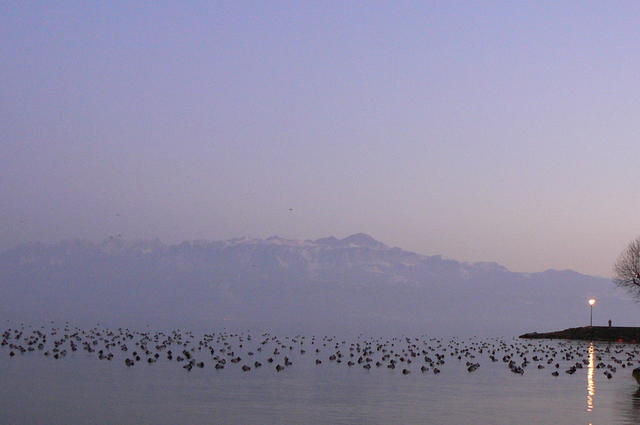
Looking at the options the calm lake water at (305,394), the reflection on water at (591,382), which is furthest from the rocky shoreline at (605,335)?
the calm lake water at (305,394)

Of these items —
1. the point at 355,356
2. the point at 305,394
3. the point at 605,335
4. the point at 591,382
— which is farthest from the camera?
the point at 605,335

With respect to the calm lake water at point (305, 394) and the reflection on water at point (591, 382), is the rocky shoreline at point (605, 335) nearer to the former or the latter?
the reflection on water at point (591, 382)

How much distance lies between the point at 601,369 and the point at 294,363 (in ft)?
72.0

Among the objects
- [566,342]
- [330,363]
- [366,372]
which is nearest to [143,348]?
[330,363]

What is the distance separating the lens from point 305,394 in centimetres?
4741

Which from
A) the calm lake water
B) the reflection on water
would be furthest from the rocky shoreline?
the calm lake water

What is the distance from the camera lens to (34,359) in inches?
2584

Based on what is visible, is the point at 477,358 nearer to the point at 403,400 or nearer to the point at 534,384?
the point at 534,384

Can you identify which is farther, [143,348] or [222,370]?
[143,348]

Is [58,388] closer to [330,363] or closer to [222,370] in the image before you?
[222,370]

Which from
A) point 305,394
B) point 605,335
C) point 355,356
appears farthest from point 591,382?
point 605,335

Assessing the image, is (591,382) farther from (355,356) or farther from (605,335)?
(605,335)

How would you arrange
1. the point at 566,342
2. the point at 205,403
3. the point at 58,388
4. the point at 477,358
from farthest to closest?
the point at 566,342, the point at 477,358, the point at 58,388, the point at 205,403

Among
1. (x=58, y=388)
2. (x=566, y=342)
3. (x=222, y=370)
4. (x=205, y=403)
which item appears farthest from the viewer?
(x=566, y=342)
